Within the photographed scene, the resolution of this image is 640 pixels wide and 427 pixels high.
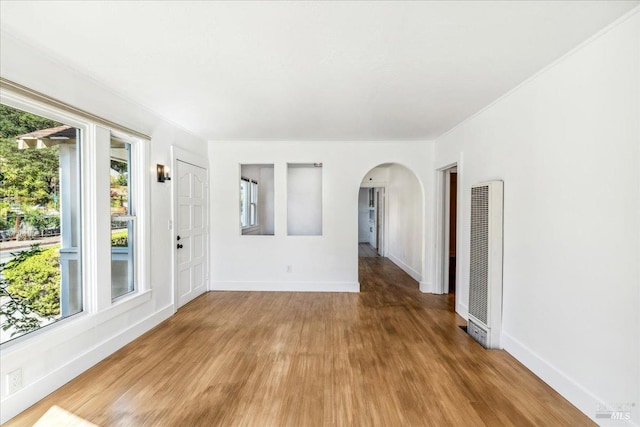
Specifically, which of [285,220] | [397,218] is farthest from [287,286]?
[397,218]

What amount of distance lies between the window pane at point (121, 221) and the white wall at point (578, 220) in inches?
153

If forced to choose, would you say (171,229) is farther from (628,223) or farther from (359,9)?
(628,223)

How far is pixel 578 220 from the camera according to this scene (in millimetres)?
1969

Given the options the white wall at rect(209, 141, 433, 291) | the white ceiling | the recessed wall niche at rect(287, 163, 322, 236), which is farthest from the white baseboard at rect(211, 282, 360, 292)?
the white ceiling

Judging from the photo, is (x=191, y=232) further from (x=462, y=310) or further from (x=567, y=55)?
(x=567, y=55)

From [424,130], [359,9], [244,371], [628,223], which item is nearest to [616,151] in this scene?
[628,223]

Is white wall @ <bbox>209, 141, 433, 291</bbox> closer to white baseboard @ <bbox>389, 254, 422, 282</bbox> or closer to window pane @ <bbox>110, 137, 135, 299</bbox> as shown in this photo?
white baseboard @ <bbox>389, 254, 422, 282</bbox>

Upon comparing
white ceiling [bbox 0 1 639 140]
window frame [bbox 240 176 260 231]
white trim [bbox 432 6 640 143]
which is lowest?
window frame [bbox 240 176 260 231]

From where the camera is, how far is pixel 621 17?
1.65 meters

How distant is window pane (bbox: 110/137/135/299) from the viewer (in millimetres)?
2838

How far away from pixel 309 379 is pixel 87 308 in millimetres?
2041

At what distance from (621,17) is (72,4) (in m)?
3.13

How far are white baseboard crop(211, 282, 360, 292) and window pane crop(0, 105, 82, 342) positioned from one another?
2400 mm

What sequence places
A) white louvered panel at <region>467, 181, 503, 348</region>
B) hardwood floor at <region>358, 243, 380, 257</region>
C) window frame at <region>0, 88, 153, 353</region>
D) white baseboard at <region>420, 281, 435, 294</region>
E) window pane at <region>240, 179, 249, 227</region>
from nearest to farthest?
1. window frame at <region>0, 88, 153, 353</region>
2. white louvered panel at <region>467, 181, 503, 348</region>
3. white baseboard at <region>420, 281, 435, 294</region>
4. window pane at <region>240, 179, 249, 227</region>
5. hardwood floor at <region>358, 243, 380, 257</region>
